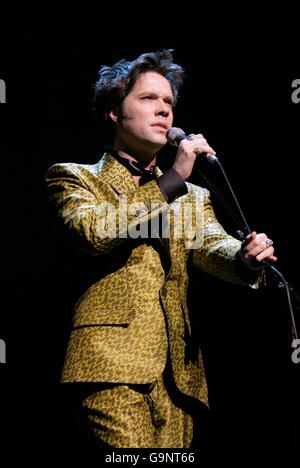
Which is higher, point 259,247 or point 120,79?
point 120,79

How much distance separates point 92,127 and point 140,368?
1414 mm

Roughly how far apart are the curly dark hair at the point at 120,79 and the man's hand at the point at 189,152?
59 cm

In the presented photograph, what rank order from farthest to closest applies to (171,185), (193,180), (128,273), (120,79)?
1. (193,180)
2. (120,79)
3. (128,273)
4. (171,185)

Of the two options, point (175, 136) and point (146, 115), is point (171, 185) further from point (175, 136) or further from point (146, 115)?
point (146, 115)

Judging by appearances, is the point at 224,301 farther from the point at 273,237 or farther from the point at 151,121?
the point at 151,121

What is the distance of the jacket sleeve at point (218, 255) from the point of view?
196 centimetres

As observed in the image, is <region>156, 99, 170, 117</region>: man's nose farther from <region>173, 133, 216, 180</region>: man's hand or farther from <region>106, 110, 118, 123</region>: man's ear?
<region>173, 133, 216, 180</region>: man's hand

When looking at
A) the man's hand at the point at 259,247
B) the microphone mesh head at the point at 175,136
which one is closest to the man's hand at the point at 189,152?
the microphone mesh head at the point at 175,136

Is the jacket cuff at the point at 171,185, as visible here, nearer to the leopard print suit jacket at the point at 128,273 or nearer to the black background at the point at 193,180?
the leopard print suit jacket at the point at 128,273

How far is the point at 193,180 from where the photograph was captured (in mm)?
3104

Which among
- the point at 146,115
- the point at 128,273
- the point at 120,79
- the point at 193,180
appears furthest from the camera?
the point at 193,180

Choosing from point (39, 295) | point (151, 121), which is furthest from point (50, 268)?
point (151, 121)

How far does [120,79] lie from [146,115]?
23cm

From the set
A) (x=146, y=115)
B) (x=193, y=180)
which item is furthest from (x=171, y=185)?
(x=193, y=180)
